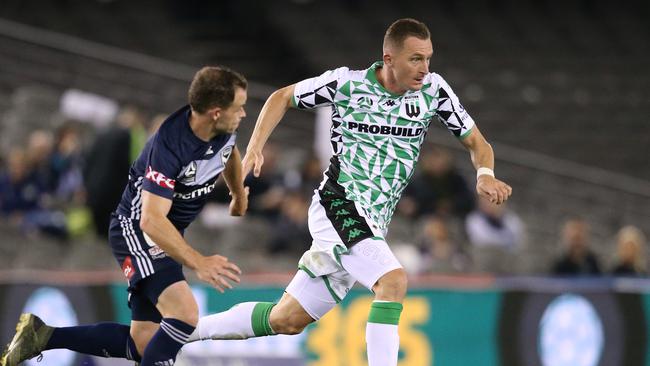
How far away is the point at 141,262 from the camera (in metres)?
7.69

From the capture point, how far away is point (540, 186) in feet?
54.2

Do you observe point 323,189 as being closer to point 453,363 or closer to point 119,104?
point 453,363

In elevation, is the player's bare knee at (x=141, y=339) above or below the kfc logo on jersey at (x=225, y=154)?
below

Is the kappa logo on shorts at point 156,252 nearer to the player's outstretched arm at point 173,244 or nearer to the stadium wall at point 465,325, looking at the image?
the player's outstretched arm at point 173,244

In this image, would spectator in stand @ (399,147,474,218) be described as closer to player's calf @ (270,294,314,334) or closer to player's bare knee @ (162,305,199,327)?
player's calf @ (270,294,314,334)

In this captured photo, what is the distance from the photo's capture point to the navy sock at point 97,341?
7.96m

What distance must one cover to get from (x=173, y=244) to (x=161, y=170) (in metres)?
0.45

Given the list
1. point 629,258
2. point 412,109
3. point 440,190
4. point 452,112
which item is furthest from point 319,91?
point 440,190

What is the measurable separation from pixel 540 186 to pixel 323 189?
891 centimetres

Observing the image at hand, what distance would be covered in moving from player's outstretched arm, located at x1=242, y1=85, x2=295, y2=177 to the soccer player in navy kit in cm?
12

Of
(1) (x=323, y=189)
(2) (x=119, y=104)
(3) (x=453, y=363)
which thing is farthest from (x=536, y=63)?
(1) (x=323, y=189)

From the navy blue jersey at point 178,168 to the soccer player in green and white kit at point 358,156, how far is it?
0.21m

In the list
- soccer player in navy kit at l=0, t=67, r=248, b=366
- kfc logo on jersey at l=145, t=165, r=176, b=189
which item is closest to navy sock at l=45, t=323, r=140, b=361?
soccer player in navy kit at l=0, t=67, r=248, b=366

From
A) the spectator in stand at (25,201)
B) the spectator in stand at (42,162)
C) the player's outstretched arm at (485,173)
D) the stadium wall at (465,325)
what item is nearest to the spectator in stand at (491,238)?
the stadium wall at (465,325)
